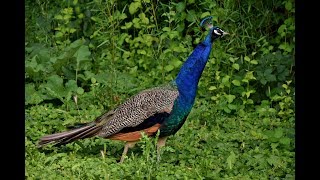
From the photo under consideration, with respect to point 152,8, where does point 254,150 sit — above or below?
below

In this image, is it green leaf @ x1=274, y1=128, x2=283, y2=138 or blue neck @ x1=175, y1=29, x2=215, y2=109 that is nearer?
blue neck @ x1=175, y1=29, x2=215, y2=109

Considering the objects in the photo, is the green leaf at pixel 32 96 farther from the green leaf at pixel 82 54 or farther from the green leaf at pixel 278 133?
the green leaf at pixel 278 133

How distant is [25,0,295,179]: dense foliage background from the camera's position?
551 centimetres

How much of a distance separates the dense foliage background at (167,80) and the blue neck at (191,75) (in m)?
0.37

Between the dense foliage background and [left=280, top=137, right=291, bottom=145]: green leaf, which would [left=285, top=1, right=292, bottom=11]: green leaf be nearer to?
the dense foliage background

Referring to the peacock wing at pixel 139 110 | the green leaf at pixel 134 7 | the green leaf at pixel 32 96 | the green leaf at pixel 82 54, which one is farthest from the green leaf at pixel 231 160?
the green leaf at pixel 134 7

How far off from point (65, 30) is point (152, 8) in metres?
1.08

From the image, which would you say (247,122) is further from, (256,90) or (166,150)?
(166,150)

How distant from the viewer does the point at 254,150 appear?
5.85m

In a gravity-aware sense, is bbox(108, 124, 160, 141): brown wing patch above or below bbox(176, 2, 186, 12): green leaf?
below

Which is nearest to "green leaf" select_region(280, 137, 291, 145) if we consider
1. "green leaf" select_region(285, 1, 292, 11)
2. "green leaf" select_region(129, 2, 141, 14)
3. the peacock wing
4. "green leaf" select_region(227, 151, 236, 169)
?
"green leaf" select_region(227, 151, 236, 169)

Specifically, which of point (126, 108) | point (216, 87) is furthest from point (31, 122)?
point (216, 87)

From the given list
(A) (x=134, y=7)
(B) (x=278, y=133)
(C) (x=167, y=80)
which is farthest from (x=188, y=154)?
(A) (x=134, y=7)

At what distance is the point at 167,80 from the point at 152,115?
5.88 feet
